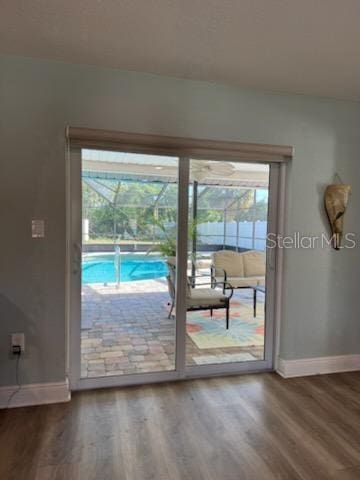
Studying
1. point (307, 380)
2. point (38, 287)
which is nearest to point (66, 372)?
point (38, 287)

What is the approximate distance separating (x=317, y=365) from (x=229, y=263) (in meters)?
1.20

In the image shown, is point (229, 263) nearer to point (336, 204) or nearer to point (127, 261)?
point (127, 261)

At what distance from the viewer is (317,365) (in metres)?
3.04

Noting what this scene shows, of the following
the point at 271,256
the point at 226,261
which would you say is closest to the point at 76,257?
the point at 226,261

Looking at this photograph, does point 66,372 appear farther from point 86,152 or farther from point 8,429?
point 86,152

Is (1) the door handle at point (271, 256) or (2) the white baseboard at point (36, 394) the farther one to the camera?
(1) the door handle at point (271, 256)

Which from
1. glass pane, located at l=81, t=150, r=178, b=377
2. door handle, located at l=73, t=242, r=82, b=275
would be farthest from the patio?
door handle, located at l=73, t=242, r=82, b=275

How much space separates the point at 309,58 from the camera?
2.22 m

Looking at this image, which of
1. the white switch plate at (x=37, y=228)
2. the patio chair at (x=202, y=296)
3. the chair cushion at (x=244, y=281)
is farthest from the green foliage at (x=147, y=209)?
the chair cushion at (x=244, y=281)

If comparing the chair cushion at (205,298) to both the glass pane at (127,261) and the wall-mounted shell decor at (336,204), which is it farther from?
the wall-mounted shell decor at (336,204)

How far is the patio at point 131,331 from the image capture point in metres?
2.76

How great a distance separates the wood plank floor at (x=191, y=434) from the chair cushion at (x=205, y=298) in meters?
0.66

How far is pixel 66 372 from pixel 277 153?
240 cm

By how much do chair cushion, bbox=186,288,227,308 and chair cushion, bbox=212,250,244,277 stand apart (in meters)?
0.18
